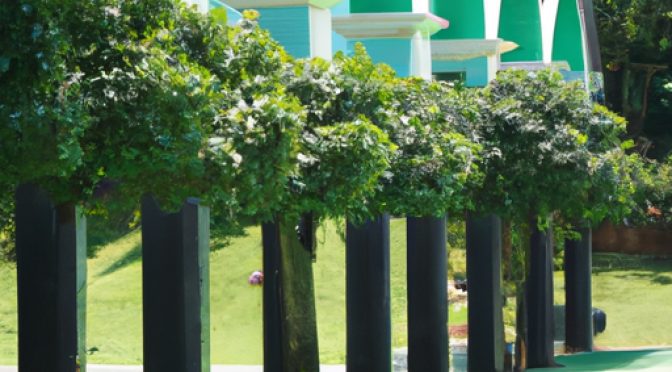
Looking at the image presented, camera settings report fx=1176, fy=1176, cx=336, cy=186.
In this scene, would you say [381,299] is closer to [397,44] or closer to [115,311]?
[397,44]

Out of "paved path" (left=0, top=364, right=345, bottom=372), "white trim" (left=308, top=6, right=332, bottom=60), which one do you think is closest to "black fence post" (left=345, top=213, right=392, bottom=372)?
"white trim" (left=308, top=6, right=332, bottom=60)

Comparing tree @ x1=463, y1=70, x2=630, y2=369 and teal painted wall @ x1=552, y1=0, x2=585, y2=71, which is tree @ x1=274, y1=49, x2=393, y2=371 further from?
A: teal painted wall @ x1=552, y1=0, x2=585, y2=71

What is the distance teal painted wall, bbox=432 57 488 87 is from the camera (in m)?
23.8

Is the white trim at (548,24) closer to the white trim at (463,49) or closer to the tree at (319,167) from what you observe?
the white trim at (463,49)

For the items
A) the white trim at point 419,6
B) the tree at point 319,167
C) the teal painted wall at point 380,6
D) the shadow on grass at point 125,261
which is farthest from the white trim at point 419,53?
the shadow on grass at point 125,261

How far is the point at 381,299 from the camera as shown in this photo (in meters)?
16.6

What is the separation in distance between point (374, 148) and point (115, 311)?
53.6ft

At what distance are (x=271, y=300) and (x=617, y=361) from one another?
11943mm

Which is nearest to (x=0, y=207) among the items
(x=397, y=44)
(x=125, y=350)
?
(x=397, y=44)

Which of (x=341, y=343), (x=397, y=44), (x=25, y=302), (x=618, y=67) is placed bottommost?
(x=341, y=343)

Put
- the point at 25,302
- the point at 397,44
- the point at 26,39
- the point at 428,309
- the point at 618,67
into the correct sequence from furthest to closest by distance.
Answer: the point at 618,67 < the point at 397,44 < the point at 428,309 < the point at 25,302 < the point at 26,39

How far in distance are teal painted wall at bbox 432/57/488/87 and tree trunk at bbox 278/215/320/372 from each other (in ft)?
30.9

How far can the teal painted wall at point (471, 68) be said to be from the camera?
23.8 metres

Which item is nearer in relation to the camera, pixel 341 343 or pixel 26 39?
pixel 26 39
